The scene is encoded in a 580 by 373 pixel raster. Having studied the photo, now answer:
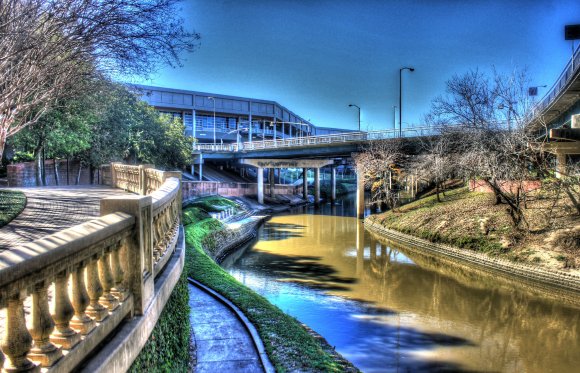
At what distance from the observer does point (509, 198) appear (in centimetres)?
2342

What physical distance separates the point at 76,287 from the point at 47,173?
122 ft

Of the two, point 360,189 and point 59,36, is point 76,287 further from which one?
point 360,189

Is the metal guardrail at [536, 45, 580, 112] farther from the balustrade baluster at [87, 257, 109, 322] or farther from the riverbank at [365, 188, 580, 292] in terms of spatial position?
the balustrade baluster at [87, 257, 109, 322]

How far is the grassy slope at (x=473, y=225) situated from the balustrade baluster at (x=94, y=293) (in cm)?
1997

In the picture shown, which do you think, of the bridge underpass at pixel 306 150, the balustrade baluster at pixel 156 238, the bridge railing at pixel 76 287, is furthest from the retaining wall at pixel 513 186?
the bridge railing at pixel 76 287

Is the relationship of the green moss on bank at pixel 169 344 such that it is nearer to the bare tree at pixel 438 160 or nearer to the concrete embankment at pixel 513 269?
the concrete embankment at pixel 513 269

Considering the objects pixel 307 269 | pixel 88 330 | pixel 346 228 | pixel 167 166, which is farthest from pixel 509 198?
pixel 167 166

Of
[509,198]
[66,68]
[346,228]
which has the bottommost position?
[346,228]

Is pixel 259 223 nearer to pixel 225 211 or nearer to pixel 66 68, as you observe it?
pixel 225 211

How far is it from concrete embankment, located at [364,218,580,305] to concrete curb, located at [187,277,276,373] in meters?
12.9

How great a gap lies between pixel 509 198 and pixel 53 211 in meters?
21.2

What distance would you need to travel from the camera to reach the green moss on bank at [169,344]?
484cm

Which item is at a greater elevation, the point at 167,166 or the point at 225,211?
the point at 167,166

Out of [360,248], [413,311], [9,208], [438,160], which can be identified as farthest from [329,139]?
[9,208]
